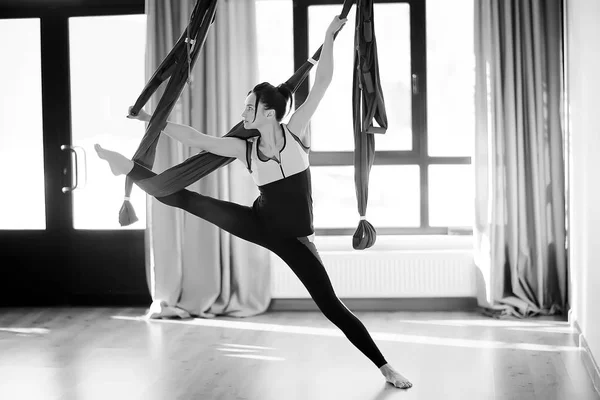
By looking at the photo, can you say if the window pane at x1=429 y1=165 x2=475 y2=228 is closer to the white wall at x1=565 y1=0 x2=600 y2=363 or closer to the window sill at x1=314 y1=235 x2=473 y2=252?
the window sill at x1=314 y1=235 x2=473 y2=252

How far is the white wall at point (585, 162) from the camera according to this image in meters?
3.82

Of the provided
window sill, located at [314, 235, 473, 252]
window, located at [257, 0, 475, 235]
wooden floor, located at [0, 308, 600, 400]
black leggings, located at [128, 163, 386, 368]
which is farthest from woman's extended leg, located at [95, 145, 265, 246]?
window, located at [257, 0, 475, 235]

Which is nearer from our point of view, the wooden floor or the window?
the wooden floor

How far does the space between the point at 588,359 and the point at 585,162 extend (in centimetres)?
100

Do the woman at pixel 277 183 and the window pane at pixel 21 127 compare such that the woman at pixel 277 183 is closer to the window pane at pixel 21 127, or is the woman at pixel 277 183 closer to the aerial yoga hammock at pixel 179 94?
the aerial yoga hammock at pixel 179 94

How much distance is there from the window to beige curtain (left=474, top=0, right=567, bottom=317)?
0.30 meters

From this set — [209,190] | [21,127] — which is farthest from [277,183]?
[21,127]

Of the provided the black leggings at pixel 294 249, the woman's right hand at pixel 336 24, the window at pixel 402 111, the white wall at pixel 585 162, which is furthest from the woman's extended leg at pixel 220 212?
the window at pixel 402 111

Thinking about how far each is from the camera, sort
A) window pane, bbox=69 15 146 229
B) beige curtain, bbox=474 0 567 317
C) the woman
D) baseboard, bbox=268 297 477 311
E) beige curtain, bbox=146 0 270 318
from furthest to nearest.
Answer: window pane, bbox=69 15 146 229 → baseboard, bbox=268 297 477 311 → beige curtain, bbox=146 0 270 318 → beige curtain, bbox=474 0 567 317 → the woman

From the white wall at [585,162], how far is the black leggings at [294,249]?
1.15 meters

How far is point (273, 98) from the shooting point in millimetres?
3521

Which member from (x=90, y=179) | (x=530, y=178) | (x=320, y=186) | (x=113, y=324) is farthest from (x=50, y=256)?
(x=530, y=178)

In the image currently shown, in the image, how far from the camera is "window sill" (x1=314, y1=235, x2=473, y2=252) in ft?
18.0

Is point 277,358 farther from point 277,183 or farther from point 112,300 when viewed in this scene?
point 112,300
